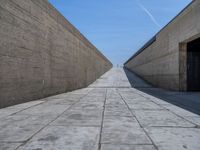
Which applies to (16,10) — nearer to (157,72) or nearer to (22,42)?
(22,42)

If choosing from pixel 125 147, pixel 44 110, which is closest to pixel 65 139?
pixel 125 147

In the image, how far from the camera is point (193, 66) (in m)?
14.9

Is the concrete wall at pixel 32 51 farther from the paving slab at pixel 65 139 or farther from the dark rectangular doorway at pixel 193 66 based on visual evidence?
the dark rectangular doorway at pixel 193 66

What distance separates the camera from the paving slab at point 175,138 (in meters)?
3.38

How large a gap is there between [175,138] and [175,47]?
499 inches

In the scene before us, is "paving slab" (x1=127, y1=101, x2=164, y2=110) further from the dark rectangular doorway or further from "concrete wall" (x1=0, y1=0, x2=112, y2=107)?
the dark rectangular doorway

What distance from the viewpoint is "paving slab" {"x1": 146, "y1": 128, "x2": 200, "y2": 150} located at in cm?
338

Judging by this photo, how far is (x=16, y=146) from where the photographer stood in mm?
3359

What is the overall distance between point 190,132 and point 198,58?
12304 mm

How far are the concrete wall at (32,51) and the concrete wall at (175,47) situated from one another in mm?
8103

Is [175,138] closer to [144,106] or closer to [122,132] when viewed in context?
[122,132]

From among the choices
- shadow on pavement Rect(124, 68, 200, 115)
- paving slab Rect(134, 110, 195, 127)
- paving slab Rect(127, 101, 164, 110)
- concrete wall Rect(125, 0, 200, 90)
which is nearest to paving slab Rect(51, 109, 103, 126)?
paving slab Rect(134, 110, 195, 127)

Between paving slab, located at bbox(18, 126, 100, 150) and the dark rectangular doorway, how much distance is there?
12.5 m

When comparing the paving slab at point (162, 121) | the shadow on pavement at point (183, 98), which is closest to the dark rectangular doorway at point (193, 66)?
the shadow on pavement at point (183, 98)
